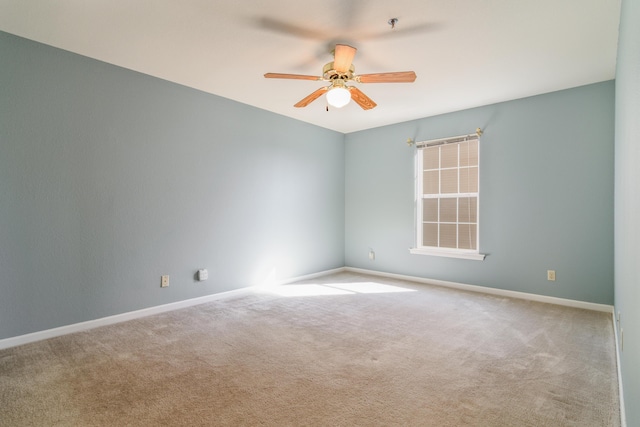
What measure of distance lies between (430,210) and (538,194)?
1412 millimetres

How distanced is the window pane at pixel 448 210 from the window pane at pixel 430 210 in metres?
0.09

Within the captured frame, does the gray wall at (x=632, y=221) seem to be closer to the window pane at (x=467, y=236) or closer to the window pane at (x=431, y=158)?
the window pane at (x=467, y=236)

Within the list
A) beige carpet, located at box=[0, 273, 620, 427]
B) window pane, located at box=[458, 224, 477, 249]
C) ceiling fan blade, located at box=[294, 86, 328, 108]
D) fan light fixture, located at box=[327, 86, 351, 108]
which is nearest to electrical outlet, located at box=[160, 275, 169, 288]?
beige carpet, located at box=[0, 273, 620, 427]

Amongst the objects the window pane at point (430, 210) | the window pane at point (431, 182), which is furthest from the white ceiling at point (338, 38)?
the window pane at point (430, 210)

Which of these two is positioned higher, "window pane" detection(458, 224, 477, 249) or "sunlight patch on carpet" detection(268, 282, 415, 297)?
"window pane" detection(458, 224, 477, 249)

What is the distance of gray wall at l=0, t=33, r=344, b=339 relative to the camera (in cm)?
268

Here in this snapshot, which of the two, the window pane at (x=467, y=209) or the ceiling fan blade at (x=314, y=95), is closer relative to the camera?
the ceiling fan blade at (x=314, y=95)

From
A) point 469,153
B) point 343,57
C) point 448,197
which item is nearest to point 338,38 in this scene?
point 343,57

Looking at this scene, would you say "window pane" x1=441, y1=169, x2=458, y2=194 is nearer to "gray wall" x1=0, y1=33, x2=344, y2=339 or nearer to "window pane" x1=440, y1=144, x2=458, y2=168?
"window pane" x1=440, y1=144, x2=458, y2=168

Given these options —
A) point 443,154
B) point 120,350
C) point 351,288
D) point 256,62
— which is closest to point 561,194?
point 443,154

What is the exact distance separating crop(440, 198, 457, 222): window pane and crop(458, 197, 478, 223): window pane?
74mm

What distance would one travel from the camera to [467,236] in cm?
456

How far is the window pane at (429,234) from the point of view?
491cm

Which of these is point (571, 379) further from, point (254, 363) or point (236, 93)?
point (236, 93)
